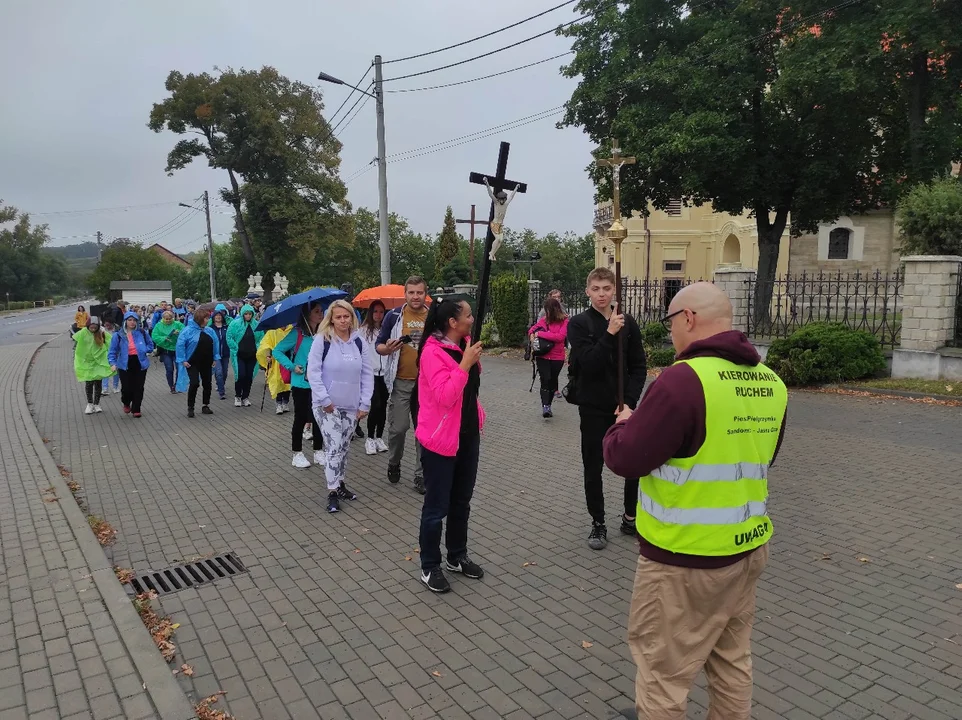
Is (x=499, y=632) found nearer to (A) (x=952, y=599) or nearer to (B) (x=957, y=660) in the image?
(B) (x=957, y=660)

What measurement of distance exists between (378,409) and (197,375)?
4.62 meters

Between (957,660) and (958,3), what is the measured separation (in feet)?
59.9

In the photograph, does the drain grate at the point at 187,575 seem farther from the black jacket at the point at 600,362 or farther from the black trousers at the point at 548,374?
the black trousers at the point at 548,374

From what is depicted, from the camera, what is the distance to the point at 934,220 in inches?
552

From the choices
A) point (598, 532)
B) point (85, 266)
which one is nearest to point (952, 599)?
point (598, 532)

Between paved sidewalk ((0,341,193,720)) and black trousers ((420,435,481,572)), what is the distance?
161 centimetres

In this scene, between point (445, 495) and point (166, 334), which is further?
point (166, 334)

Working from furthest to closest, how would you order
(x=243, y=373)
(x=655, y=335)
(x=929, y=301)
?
(x=655, y=335)
(x=929, y=301)
(x=243, y=373)

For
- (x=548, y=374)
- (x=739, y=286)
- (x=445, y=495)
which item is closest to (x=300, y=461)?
(x=445, y=495)

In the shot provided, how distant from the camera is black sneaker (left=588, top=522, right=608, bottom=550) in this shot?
16.6 feet

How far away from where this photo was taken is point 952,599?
419 centimetres

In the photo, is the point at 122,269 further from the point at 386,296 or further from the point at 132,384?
the point at 386,296

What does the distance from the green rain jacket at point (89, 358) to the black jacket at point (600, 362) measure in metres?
9.18

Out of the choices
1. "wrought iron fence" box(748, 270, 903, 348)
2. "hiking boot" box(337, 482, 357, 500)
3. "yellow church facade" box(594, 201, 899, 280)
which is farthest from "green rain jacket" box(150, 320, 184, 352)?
"yellow church facade" box(594, 201, 899, 280)
